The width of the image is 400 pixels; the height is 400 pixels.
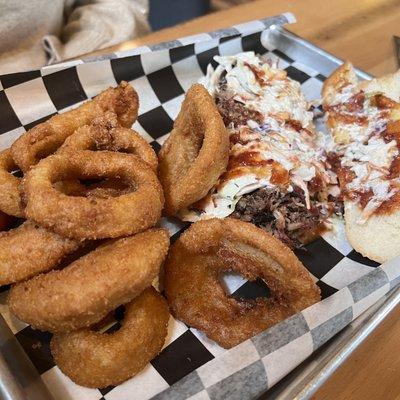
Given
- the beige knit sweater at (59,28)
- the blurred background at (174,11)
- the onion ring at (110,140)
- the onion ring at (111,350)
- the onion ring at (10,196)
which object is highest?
the beige knit sweater at (59,28)

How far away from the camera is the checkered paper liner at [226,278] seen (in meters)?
1.21

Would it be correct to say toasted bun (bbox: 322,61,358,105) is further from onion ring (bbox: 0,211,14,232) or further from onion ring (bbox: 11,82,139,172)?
onion ring (bbox: 0,211,14,232)

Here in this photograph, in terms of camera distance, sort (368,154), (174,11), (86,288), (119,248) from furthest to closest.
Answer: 1. (174,11)
2. (368,154)
3. (119,248)
4. (86,288)

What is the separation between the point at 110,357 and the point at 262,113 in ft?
4.06

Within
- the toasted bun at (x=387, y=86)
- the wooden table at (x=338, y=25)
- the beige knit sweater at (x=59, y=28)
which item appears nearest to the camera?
the toasted bun at (x=387, y=86)

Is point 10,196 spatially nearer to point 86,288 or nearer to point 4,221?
point 4,221

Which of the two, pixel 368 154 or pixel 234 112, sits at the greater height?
pixel 234 112

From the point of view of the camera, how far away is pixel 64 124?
171 centimetres

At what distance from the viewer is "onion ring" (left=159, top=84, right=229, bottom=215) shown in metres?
1.65

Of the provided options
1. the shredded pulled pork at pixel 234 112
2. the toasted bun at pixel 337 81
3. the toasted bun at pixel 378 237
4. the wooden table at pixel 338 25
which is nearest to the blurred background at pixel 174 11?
the wooden table at pixel 338 25

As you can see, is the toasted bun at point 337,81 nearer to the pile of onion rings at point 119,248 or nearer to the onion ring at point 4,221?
the pile of onion rings at point 119,248

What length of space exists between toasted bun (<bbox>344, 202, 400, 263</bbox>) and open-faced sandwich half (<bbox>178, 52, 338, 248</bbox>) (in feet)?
0.49

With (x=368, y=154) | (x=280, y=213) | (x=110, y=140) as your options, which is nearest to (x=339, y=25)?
(x=368, y=154)

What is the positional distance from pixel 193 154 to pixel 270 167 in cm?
31
